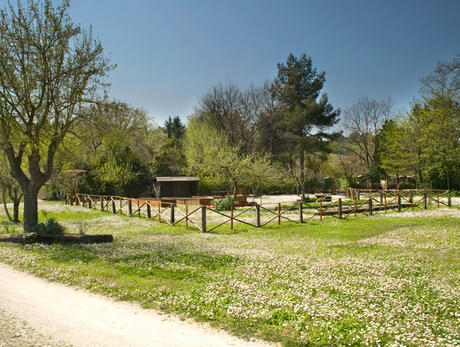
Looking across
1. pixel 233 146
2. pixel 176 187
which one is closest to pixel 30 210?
pixel 176 187

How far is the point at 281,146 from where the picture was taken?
184 ft

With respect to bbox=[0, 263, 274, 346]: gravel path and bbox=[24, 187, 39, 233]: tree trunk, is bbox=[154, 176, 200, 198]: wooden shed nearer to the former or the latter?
bbox=[24, 187, 39, 233]: tree trunk

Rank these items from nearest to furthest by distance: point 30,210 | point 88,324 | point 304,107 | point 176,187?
point 88,324
point 30,210
point 176,187
point 304,107

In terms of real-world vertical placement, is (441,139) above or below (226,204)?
above

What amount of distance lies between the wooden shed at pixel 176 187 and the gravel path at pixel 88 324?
32110mm

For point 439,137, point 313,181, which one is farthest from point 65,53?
point 313,181

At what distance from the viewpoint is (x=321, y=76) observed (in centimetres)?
4644

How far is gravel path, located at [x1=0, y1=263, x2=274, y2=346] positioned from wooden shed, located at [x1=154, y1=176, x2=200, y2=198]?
32110 mm

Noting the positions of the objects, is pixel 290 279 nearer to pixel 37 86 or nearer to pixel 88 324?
pixel 88 324

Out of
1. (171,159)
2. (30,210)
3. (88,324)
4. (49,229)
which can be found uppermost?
(171,159)

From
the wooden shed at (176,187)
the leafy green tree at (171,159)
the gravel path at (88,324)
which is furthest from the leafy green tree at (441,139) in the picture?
the gravel path at (88,324)

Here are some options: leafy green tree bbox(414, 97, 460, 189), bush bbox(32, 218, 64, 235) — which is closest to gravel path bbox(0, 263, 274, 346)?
bush bbox(32, 218, 64, 235)

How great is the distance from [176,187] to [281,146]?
2365cm

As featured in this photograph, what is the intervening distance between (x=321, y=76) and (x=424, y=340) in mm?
46084
